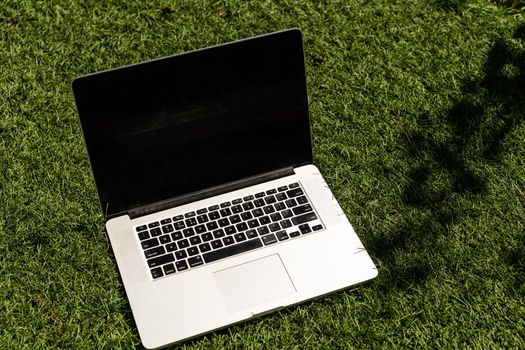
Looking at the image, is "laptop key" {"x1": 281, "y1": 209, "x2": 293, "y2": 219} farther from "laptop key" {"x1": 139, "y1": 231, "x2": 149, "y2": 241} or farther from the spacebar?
"laptop key" {"x1": 139, "y1": 231, "x2": 149, "y2": 241}

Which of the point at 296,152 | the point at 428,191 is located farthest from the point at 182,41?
the point at 428,191

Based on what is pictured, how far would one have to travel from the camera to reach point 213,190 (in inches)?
127

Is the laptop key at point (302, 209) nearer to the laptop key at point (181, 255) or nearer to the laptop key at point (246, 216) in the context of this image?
the laptop key at point (246, 216)

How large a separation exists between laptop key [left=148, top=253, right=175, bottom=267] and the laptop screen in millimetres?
272

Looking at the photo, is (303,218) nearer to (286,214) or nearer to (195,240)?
(286,214)

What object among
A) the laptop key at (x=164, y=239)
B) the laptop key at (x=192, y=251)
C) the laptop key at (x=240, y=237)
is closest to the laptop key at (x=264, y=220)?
the laptop key at (x=240, y=237)

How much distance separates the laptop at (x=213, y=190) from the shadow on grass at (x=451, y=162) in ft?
0.81

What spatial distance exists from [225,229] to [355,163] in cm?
90

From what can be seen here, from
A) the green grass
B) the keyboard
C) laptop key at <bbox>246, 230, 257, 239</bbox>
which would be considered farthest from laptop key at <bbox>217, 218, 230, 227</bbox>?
the green grass

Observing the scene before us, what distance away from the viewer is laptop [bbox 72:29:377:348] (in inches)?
114

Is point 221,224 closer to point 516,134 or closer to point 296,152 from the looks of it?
point 296,152

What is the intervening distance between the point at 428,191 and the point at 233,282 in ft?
3.80

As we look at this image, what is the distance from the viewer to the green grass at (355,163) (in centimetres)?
305

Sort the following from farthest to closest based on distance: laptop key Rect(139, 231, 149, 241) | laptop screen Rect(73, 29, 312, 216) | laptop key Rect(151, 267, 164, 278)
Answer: laptop key Rect(139, 231, 149, 241) → laptop key Rect(151, 267, 164, 278) → laptop screen Rect(73, 29, 312, 216)
